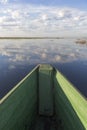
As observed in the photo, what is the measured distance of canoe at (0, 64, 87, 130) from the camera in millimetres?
7650

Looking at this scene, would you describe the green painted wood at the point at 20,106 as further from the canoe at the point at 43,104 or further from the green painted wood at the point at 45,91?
the green painted wood at the point at 45,91

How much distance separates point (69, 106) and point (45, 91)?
284cm

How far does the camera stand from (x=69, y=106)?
9.16 metres

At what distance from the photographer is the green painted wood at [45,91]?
11641 millimetres

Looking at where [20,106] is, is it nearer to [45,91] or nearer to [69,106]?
[69,106]

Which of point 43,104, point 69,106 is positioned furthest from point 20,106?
point 43,104

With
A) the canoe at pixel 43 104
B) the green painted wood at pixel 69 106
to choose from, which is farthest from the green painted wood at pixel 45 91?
the green painted wood at pixel 69 106

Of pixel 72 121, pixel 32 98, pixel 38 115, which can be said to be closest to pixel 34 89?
pixel 32 98

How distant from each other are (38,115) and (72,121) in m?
3.27

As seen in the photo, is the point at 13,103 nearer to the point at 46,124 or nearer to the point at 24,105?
the point at 24,105

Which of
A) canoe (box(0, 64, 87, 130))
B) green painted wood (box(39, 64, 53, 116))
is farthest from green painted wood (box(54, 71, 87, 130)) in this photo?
green painted wood (box(39, 64, 53, 116))

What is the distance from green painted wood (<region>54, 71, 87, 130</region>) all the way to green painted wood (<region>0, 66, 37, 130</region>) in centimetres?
127

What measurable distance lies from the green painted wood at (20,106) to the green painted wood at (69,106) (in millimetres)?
1268

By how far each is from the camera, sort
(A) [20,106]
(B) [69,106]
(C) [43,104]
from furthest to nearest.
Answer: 1. (C) [43,104]
2. (B) [69,106]
3. (A) [20,106]
